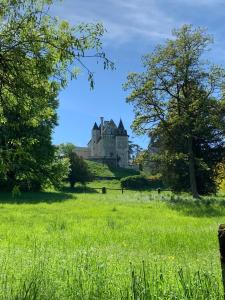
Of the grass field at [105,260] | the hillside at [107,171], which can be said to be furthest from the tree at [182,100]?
the hillside at [107,171]

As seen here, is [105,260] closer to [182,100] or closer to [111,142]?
[182,100]

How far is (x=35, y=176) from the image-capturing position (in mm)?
9000

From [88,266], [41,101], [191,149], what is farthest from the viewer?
[191,149]

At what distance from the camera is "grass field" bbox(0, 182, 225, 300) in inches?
277

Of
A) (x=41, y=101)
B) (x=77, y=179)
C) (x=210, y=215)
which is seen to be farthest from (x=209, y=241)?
(x=77, y=179)

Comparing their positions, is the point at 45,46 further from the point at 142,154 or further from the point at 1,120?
the point at 142,154

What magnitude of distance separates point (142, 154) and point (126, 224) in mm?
23442

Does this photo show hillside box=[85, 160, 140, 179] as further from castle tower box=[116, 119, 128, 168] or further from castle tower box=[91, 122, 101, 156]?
castle tower box=[91, 122, 101, 156]

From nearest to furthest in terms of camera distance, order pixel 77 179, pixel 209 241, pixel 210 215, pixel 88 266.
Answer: pixel 88 266 < pixel 209 241 < pixel 210 215 < pixel 77 179

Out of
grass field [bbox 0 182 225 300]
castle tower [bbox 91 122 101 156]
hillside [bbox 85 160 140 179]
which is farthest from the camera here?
castle tower [bbox 91 122 101 156]

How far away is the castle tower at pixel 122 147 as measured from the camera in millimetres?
150750

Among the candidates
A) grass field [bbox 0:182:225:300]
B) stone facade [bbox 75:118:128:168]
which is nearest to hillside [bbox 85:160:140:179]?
stone facade [bbox 75:118:128:168]

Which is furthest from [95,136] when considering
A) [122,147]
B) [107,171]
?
[107,171]

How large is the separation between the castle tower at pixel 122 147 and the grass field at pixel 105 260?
418ft
